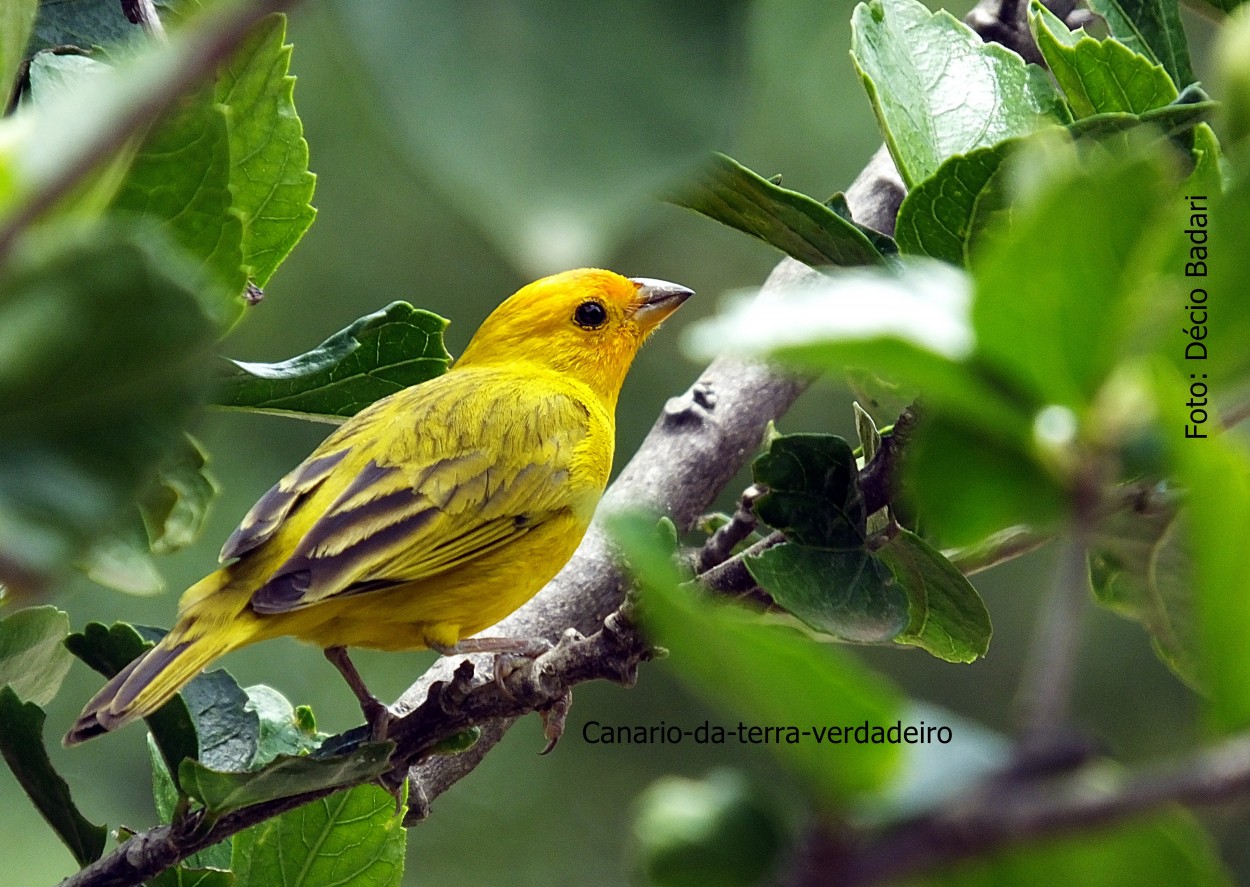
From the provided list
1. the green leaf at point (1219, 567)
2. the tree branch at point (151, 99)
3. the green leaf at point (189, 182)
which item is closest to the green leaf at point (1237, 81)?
the green leaf at point (1219, 567)

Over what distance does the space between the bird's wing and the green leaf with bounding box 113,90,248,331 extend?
191 centimetres

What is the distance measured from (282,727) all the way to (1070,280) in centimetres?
216

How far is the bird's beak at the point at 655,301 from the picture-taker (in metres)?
5.02

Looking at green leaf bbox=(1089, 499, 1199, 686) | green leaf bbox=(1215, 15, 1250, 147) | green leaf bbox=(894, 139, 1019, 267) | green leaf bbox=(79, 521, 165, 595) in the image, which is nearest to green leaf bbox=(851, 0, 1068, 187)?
green leaf bbox=(894, 139, 1019, 267)

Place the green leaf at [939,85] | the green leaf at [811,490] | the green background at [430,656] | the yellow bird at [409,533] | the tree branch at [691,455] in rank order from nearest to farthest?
1. the green leaf at [811,490]
2. the green leaf at [939,85]
3. the yellow bird at [409,533]
4. the tree branch at [691,455]
5. the green background at [430,656]

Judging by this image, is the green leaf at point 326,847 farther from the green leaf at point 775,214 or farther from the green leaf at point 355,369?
the green leaf at point 775,214

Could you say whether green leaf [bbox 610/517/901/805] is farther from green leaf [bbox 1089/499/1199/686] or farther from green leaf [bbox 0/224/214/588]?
green leaf [bbox 1089/499/1199/686]

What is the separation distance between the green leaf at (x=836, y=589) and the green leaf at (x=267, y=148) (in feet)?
2.63

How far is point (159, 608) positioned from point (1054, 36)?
24.7 ft

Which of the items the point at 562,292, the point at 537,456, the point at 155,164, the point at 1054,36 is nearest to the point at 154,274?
the point at 155,164

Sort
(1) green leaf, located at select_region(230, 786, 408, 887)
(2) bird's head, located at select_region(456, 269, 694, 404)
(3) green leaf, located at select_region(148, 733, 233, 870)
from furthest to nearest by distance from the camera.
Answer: (2) bird's head, located at select_region(456, 269, 694, 404) → (3) green leaf, located at select_region(148, 733, 233, 870) → (1) green leaf, located at select_region(230, 786, 408, 887)

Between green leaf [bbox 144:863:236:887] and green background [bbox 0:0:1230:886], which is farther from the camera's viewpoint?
green background [bbox 0:0:1230:886]

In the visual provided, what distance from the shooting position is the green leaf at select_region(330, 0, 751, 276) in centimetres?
67

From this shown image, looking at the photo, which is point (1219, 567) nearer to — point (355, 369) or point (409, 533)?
point (355, 369)
